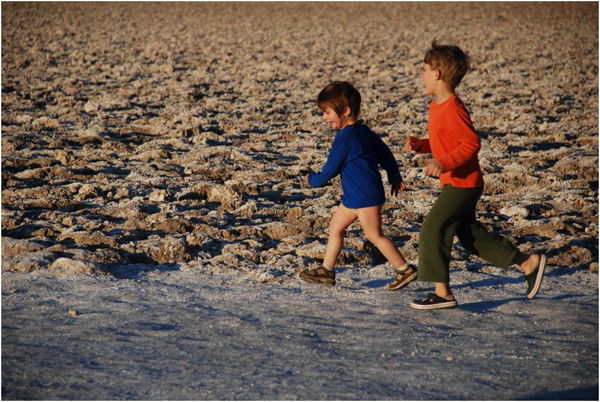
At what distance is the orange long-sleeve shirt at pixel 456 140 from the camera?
3314 mm

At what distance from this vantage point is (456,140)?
11.1ft

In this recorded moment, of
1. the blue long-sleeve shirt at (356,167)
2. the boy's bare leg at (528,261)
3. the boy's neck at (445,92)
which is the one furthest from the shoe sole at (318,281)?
the boy's neck at (445,92)

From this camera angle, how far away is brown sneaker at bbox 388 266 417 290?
3705mm

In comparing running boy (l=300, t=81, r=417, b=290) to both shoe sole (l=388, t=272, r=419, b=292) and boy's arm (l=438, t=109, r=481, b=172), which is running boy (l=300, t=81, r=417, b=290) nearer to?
shoe sole (l=388, t=272, r=419, b=292)

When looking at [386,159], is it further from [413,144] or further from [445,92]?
[445,92]

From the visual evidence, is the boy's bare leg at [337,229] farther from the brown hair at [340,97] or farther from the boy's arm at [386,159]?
the brown hair at [340,97]

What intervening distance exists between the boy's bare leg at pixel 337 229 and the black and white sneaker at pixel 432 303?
0.56 metres

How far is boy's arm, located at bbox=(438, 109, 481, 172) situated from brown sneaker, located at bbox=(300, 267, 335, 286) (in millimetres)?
997

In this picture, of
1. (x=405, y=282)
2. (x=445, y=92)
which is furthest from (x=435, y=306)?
(x=445, y=92)

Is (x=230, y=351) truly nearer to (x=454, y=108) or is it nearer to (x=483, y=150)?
(x=454, y=108)

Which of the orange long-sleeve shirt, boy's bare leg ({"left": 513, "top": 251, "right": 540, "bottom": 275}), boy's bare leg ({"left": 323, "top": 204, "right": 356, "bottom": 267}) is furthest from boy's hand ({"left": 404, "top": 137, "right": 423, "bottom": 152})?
boy's bare leg ({"left": 513, "top": 251, "right": 540, "bottom": 275})

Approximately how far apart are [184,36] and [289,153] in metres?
10.9

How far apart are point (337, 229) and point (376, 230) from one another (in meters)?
0.23

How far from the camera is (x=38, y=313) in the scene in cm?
335
